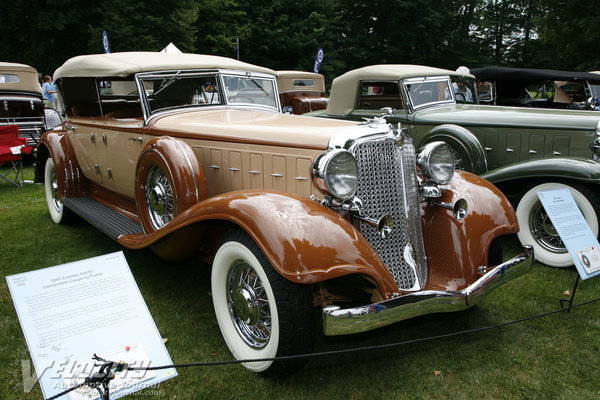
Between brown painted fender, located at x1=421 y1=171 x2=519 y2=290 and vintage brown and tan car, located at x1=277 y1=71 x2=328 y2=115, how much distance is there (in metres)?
9.25

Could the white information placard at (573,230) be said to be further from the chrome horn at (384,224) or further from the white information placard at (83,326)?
the white information placard at (83,326)

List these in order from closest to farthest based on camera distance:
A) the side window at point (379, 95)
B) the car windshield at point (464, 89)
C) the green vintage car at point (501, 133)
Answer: the green vintage car at point (501, 133) → the side window at point (379, 95) → the car windshield at point (464, 89)

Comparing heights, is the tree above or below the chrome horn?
above

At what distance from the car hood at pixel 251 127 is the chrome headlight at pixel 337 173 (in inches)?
12.9

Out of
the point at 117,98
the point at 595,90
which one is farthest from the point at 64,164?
the point at 595,90

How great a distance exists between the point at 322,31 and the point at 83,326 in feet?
93.2

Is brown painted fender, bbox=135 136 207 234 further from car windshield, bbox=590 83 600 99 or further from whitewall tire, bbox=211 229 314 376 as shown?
car windshield, bbox=590 83 600 99

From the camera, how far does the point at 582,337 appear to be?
298cm

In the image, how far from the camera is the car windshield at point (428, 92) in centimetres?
603

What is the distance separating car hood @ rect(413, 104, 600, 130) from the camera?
4829 millimetres

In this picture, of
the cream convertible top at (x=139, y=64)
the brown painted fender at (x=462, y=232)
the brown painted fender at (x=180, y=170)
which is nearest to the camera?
the brown painted fender at (x=462, y=232)

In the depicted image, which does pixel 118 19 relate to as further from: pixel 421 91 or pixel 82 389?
pixel 82 389

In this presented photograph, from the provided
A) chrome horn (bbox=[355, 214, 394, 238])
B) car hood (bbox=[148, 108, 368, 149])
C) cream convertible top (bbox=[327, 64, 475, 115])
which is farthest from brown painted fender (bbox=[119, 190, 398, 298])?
cream convertible top (bbox=[327, 64, 475, 115])

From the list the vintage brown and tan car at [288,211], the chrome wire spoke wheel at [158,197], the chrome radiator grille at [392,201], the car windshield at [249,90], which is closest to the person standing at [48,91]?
the vintage brown and tan car at [288,211]
